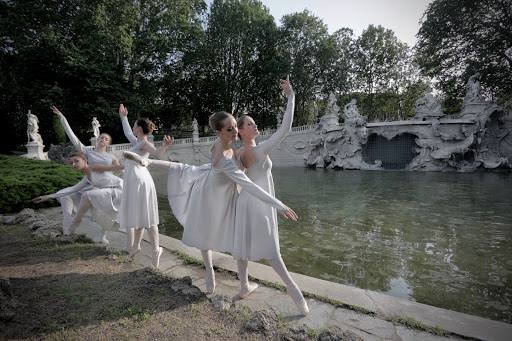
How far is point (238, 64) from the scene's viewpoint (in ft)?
109

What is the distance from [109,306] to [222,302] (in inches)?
45.3

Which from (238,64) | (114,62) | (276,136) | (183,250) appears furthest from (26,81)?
(276,136)

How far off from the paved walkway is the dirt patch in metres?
0.28

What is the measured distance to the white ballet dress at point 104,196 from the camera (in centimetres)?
427

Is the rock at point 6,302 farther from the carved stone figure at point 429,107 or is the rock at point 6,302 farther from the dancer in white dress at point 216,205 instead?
the carved stone figure at point 429,107

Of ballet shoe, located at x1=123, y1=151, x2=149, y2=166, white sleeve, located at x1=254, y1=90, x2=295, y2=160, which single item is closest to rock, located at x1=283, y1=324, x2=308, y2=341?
white sleeve, located at x1=254, y1=90, x2=295, y2=160

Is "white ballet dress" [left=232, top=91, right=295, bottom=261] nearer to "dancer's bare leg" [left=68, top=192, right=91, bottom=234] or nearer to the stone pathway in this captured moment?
the stone pathway

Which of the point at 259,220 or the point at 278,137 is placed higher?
the point at 278,137

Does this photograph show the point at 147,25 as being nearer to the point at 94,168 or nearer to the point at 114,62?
the point at 114,62

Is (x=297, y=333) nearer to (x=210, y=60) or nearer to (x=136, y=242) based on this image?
(x=136, y=242)

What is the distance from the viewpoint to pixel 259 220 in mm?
2680

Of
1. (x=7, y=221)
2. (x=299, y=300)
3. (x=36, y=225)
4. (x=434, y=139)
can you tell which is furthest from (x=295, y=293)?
(x=434, y=139)

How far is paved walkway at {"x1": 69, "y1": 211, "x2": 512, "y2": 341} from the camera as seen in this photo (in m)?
2.17

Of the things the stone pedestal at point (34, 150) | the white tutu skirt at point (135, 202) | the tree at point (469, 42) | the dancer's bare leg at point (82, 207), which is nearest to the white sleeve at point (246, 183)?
the white tutu skirt at point (135, 202)
